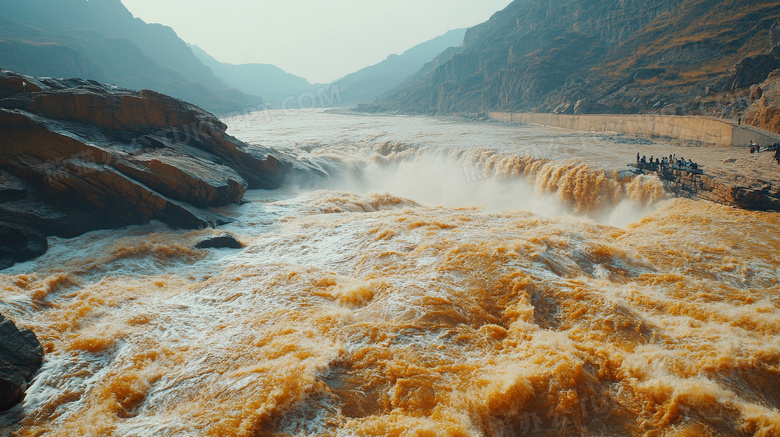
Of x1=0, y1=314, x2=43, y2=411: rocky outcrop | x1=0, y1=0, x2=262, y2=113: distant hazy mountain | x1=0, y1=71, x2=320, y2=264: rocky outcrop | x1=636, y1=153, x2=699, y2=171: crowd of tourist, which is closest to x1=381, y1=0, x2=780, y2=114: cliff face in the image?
x1=636, y1=153, x2=699, y2=171: crowd of tourist

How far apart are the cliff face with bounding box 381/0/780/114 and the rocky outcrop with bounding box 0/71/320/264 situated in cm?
4434

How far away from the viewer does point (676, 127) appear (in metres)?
33.1

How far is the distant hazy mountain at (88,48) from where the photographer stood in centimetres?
9288

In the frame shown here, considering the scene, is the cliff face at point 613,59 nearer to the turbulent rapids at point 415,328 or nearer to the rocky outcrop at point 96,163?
the turbulent rapids at point 415,328

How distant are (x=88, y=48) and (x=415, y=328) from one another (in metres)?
163

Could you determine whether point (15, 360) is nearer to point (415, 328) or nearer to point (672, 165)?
point (415, 328)

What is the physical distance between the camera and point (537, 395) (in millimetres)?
6598

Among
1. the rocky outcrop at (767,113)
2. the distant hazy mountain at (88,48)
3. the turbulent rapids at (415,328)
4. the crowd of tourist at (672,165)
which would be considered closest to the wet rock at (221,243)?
the turbulent rapids at (415,328)

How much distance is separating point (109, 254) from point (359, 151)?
2554 cm

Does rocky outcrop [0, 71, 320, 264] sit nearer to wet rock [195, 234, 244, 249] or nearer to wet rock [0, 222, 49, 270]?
wet rock [0, 222, 49, 270]

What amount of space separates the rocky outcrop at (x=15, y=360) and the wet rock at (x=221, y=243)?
6368 mm

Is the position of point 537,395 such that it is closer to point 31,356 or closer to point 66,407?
point 66,407


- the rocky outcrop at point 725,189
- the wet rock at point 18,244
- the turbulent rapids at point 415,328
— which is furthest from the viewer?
Result: the rocky outcrop at point 725,189

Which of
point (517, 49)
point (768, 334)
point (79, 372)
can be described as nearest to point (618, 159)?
point (768, 334)
